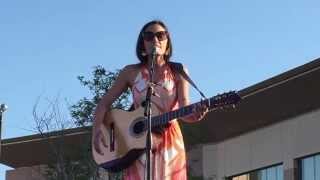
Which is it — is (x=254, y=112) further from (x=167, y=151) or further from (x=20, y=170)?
(x=167, y=151)

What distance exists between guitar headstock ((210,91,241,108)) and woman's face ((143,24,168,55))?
1.98 feet

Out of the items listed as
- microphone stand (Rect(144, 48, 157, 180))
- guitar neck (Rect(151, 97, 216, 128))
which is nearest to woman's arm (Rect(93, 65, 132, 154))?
microphone stand (Rect(144, 48, 157, 180))

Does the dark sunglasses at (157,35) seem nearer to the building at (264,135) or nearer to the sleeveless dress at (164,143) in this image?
the sleeveless dress at (164,143)

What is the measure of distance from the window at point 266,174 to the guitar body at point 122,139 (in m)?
20.0

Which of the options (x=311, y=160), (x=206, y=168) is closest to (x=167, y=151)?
(x=311, y=160)

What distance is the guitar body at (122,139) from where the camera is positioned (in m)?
6.08

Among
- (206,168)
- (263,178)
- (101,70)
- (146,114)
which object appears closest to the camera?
(146,114)

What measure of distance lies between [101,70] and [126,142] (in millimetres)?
17478

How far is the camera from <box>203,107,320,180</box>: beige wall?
81.2 ft

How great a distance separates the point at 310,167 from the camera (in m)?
24.9

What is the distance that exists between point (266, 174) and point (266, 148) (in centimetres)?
79

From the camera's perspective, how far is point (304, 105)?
985 inches

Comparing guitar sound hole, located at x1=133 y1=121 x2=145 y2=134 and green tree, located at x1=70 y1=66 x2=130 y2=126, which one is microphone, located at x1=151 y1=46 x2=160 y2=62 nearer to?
guitar sound hole, located at x1=133 y1=121 x2=145 y2=134

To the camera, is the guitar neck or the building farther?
the building
